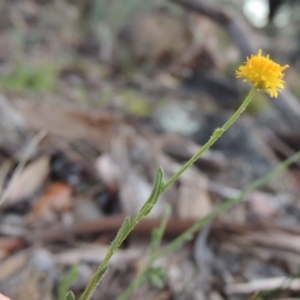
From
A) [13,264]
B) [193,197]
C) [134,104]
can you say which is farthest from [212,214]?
[134,104]

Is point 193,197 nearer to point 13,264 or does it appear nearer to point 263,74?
point 13,264

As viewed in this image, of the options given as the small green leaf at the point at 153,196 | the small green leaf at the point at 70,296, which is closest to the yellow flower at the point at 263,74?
the small green leaf at the point at 153,196

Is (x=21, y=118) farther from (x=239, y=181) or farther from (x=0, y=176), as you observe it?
(x=239, y=181)

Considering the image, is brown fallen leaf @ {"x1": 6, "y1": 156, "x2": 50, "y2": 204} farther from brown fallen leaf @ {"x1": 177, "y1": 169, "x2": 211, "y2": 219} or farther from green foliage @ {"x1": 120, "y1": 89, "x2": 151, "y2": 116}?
green foliage @ {"x1": 120, "y1": 89, "x2": 151, "y2": 116}

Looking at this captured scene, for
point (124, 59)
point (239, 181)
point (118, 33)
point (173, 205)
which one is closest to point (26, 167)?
point (173, 205)

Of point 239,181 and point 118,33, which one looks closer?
point 239,181

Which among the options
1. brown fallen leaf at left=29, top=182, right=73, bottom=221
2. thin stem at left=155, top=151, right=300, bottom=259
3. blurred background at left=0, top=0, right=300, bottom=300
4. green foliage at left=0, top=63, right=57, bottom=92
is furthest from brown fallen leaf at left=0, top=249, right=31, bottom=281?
green foliage at left=0, top=63, right=57, bottom=92

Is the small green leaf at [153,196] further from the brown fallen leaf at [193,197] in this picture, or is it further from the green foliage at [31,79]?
the green foliage at [31,79]
